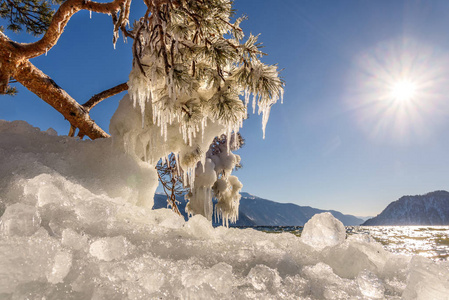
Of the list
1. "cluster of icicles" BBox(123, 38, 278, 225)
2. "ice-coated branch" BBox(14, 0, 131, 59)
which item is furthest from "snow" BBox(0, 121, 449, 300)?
"ice-coated branch" BBox(14, 0, 131, 59)

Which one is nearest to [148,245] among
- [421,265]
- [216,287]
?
[216,287]

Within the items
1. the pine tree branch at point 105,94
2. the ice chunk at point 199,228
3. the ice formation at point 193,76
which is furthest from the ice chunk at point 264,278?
the pine tree branch at point 105,94

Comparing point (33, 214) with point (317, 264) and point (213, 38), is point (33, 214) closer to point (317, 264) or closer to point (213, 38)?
point (317, 264)

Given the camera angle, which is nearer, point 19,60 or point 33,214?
point 33,214

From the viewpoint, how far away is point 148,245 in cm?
127

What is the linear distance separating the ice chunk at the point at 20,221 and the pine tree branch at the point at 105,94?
436 cm

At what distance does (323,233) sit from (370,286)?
568 millimetres

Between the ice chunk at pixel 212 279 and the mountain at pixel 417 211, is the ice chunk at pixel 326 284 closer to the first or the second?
the ice chunk at pixel 212 279

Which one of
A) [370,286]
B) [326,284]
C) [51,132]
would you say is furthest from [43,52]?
[370,286]

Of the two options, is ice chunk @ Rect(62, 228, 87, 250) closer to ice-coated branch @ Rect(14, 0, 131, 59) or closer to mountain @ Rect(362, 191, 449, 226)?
ice-coated branch @ Rect(14, 0, 131, 59)

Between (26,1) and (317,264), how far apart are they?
25.4 feet

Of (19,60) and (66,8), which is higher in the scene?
(66,8)

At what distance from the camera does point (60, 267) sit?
3.25 feet

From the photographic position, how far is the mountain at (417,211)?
168 metres
